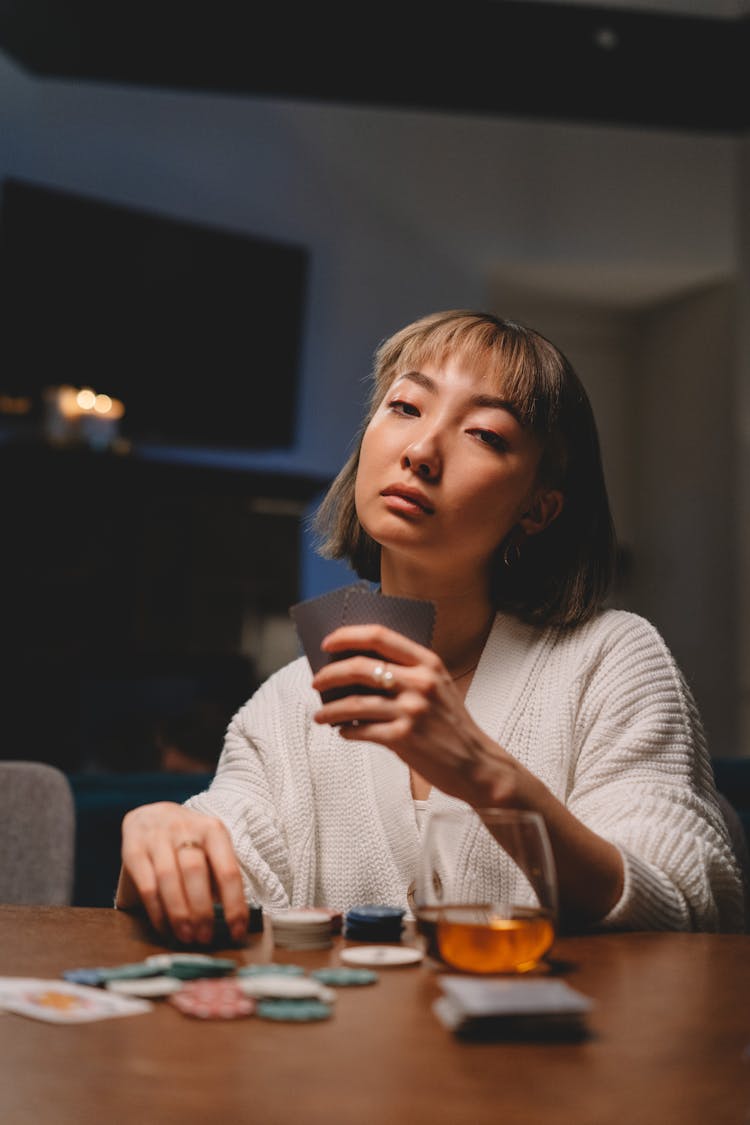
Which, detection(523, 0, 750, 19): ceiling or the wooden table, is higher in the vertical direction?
detection(523, 0, 750, 19): ceiling

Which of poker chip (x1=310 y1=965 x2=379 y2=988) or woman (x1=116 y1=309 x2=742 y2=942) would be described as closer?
poker chip (x1=310 y1=965 x2=379 y2=988)

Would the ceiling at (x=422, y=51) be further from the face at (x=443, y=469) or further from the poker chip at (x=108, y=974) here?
the poker chip at (x=108, y=974)

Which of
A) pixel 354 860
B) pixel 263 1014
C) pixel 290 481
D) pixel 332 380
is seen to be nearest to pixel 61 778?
pixel 354 860

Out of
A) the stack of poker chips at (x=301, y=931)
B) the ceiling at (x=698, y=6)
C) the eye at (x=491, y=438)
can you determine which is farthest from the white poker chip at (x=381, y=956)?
the ceiling at (x=698, y=6)

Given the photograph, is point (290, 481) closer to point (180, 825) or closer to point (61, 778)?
point (61, 778)

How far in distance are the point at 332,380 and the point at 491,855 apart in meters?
6.14

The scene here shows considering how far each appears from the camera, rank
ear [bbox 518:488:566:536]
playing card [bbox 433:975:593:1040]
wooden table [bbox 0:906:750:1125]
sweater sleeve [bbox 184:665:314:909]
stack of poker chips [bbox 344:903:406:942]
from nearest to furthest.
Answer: wooden table [bbox 0:906:750:1125], playing card [bbox 433:975:593:1040], stack of poker chips [bbox 344:903:406:942], sweater sleeve [bbox 184:665:314:909], ear [bbox 518:488:566:536]

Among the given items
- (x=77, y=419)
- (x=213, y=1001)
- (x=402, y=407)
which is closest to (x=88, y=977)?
(x=213, y=1001)

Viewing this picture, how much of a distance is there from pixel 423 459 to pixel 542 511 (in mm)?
308

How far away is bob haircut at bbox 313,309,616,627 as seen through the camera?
1544 mm

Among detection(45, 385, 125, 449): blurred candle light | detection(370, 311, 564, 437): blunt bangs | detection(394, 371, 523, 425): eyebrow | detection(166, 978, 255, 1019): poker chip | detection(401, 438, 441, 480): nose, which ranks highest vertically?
detection(45, 385, 125, 449): blurred candle light

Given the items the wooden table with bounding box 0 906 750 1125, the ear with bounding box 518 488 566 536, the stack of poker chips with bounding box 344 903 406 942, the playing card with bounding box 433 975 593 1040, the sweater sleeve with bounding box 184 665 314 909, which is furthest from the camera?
the ear with bounding box 518 488 566 536

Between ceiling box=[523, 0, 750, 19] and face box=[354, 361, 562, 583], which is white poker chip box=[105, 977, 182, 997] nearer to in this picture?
face box=[354, 361, 562, 583]

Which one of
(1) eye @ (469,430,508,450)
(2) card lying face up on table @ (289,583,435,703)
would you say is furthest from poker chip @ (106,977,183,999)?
(1) eye @ (469,430,508,450)
